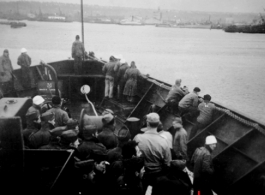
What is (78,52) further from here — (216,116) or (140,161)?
(140,161)

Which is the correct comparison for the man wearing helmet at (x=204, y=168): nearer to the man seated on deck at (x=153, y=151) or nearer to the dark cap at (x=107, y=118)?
the man seated on deck at (x=153, y=151)

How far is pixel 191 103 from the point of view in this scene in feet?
23.8

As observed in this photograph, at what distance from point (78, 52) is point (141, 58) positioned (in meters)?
41.6

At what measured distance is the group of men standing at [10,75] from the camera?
10.4 metres

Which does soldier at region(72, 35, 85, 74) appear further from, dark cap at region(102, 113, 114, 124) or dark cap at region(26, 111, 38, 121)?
A: dark cap at region(102, 113, 114, 124)

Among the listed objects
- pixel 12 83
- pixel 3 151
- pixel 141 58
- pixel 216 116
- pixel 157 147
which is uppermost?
pixel 3 151

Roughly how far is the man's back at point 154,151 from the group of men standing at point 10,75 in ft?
23.8

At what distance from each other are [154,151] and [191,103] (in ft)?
10.8

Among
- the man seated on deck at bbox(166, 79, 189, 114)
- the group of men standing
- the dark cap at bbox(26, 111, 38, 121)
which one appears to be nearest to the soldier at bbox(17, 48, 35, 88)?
the group of men standing

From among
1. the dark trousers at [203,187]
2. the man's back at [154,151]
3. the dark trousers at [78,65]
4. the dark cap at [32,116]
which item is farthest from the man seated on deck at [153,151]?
the dark trousers at [78,65]

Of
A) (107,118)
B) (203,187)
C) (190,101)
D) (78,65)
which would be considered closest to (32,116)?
(107,118)

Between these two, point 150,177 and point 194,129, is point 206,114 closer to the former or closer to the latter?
point 194,129

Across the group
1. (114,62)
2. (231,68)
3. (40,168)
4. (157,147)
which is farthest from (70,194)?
(231,68)

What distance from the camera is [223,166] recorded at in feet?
19.8
